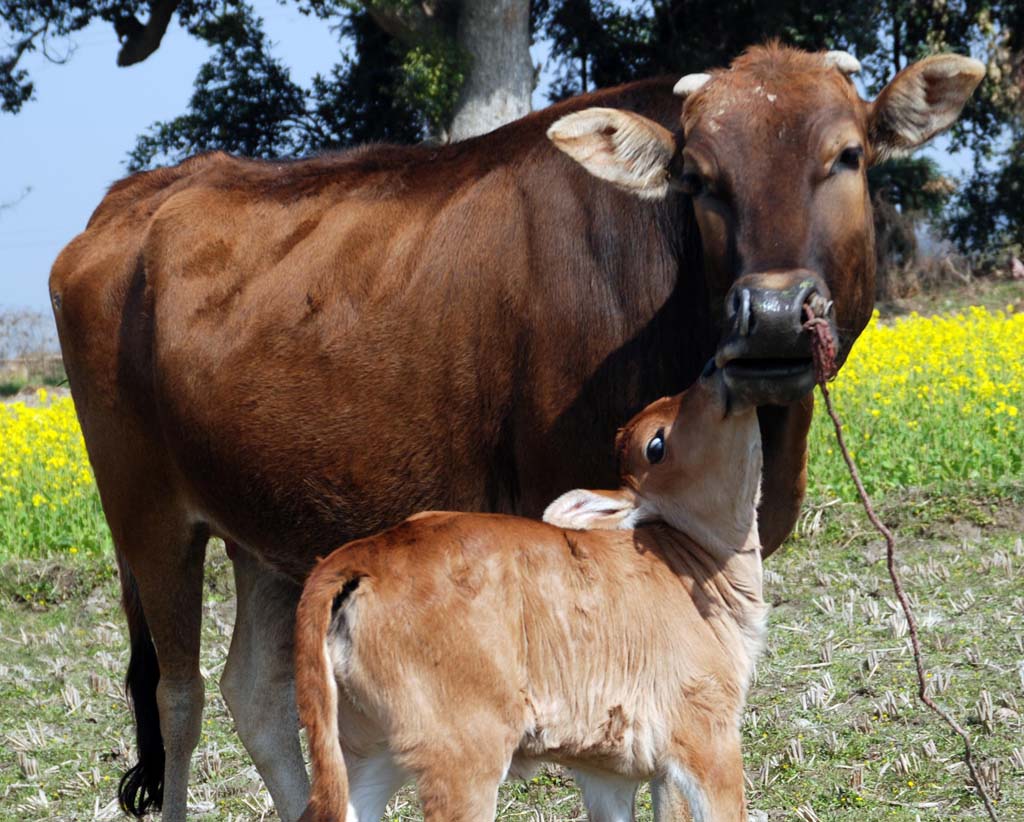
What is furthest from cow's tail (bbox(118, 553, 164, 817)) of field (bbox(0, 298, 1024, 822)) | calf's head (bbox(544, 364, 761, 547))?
calf's head (bbox(544, 364, 761, 547))

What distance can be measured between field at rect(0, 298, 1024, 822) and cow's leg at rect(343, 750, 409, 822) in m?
1.65

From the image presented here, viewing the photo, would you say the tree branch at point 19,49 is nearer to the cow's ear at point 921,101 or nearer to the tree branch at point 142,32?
the tree branch at point 142,32

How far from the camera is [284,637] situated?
18.6ft

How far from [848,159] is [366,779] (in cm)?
209

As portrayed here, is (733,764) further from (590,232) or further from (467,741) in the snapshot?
(590,232)

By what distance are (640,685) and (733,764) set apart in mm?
313

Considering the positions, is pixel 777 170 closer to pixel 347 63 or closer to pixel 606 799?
pixel 606 799

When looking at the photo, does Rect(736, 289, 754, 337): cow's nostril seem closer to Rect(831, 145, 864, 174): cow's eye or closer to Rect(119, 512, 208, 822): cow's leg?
Rect(831, 145, 864, 174): cow's eye

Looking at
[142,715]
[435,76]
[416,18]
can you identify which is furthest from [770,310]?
[416,18]

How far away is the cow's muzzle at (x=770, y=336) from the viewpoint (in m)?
3.58

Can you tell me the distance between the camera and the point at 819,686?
5922 millimetres

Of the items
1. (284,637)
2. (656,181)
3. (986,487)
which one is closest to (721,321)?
(656,181)

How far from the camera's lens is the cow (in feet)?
13.0

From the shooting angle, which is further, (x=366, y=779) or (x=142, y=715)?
(x=142, y=715)
